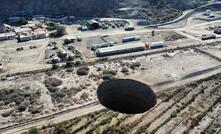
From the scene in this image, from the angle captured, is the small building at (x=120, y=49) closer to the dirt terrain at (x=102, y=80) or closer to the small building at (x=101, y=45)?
the dirt terrain at (x=102, y=80)

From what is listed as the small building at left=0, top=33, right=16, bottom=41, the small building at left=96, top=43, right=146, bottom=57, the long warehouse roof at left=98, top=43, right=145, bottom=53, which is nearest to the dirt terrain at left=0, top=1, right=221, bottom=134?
the small building at left=96, top=43, right=146, bottom=57

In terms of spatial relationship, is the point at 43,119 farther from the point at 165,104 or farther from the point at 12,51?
the point at 12,51

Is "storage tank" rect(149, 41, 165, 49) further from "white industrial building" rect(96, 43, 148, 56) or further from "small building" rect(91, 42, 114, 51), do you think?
"small building" rect(91, 42, 114, 51)

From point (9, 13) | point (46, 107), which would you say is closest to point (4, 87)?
point (46, 107)

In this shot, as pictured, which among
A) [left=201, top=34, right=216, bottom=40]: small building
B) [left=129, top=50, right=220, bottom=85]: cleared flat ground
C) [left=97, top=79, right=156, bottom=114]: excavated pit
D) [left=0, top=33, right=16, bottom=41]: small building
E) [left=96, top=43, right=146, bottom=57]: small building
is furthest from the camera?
[left=201, top=34, right=216, bottom=40]: small building

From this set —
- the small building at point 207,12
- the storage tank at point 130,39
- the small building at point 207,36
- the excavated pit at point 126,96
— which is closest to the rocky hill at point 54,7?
the storage tank at point 130,39

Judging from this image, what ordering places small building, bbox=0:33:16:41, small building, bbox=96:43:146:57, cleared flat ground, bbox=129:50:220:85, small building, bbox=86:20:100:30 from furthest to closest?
small building, bbox=86:20:100:30, small building, bbox=0:33:16:41, small building, bbox=96:43:146:57, cleared flat ground, bbox=129:50:220:85

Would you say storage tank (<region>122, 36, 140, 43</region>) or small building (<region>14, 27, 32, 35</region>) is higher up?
small building (<region>14, 27, 32, 35</region>)

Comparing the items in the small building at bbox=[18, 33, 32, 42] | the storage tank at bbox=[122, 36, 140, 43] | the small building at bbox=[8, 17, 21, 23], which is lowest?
the storage tank at bbox=[122, 36, 140, 43]
